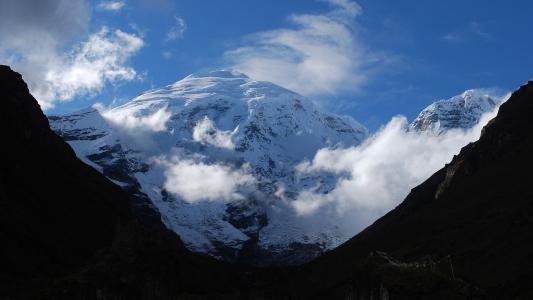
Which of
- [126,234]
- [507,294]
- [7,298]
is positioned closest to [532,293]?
[507,294]

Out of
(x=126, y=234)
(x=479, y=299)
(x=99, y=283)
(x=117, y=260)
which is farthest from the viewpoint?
(x=126, y=234)

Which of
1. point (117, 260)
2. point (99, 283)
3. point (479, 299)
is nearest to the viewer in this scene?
point (479, 299)

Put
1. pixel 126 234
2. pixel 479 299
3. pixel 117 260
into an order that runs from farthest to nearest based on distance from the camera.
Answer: pixel 126 234 < pixel 117 260 < pixel 479 299

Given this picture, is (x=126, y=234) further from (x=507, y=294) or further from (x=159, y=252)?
(x=507, y=294)

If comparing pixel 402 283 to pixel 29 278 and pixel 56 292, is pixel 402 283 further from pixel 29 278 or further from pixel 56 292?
pixel 29 278

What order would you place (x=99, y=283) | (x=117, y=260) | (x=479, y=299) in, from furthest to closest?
(x=117, y=260) → (x=99, y=283) → (x=479, y=299)

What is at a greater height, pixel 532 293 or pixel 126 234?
pixel 126 234

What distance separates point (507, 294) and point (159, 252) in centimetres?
7688

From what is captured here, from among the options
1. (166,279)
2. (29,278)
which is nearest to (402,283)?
(166,279)

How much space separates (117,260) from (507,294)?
8432cm

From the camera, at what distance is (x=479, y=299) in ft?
511

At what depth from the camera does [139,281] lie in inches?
7037

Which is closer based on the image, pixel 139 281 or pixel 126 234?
pixel 139 281

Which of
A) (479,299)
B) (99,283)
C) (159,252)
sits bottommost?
(479,299)
